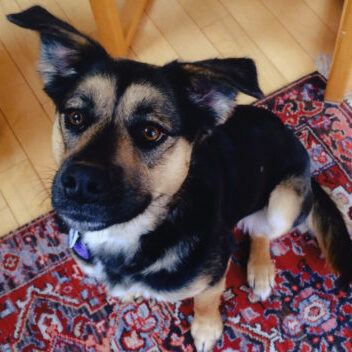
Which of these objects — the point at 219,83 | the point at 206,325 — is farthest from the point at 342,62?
the point at 206,325

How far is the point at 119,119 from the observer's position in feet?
4.29

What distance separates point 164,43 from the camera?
269cm

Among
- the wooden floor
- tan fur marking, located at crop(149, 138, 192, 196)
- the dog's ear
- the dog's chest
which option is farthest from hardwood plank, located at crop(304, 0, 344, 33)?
the dog's chest

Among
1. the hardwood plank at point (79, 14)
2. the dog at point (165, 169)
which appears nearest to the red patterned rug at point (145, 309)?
the dog at point (165, 169)

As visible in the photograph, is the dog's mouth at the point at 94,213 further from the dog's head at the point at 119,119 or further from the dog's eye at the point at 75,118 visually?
the dog's eye at the point at 75,118

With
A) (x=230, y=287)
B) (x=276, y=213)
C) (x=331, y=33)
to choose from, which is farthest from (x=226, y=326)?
(x=331, y=33)

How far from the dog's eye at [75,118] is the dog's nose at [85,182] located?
231mm

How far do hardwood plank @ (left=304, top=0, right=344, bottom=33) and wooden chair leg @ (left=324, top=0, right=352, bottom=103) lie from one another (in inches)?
21.6

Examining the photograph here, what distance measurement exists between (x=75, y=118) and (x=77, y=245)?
1.63ft

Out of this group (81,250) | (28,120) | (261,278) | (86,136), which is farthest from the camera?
(28,120)

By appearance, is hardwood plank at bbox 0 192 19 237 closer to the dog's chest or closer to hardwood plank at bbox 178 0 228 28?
the dog's chest

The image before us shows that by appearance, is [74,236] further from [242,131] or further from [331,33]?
[331,33]

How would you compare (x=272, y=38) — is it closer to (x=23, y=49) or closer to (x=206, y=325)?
(x=23, y=49)

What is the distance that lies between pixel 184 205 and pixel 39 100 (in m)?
1.42
